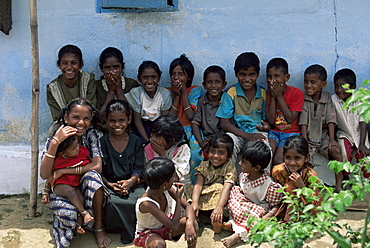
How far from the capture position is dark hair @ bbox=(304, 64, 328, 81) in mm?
4812

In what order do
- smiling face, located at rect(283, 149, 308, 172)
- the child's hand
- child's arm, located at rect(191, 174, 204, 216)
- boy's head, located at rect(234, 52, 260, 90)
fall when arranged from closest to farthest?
1. the child's hand
2. smiling face, located at rect(283, 149, 308, 172)
3. child's arm, located at rect(191, 174, 204, 216)
4. boy's head, located at rect(234, 52, 260, 90)

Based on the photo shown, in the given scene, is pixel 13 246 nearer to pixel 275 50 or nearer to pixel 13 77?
pixel 13 77

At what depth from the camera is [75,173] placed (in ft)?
13.1

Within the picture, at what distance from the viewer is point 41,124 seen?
Answer: 16.4 ft

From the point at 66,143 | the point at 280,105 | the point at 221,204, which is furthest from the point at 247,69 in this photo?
the point at 66,143

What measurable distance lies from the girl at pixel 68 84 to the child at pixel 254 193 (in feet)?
5.44

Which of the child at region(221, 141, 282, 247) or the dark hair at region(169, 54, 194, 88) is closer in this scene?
the child at region(221, 141, 282, 247)

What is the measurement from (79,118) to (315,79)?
7.68ft

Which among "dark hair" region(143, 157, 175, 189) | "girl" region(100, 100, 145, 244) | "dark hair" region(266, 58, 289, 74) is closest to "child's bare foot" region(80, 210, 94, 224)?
"girl" region(100, 100, 145, 244)

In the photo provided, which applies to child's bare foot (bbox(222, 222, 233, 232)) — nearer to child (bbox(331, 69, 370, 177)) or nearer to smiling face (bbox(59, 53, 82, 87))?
child (bbox(331, 69, 370, 177))

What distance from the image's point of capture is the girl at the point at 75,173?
3854 millimetres

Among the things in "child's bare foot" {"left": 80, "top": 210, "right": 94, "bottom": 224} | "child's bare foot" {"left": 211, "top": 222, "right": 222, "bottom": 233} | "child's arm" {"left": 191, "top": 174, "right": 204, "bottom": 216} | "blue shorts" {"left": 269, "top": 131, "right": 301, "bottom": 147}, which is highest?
"blue shorts" {"left": 269, "top": 131, "right": 301, "bottom": 147}

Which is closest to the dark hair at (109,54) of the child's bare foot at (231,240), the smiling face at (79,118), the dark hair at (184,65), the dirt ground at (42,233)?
the dark hair at (184,65)

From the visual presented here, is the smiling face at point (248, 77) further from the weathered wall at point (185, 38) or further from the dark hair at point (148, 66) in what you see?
the dark hair at point (148, 66)
